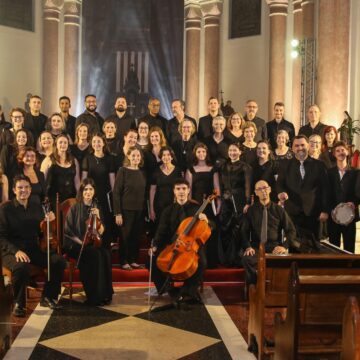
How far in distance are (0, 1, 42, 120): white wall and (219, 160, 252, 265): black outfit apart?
9.74m

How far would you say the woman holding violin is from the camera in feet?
19.6

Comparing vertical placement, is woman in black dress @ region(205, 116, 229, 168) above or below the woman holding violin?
above

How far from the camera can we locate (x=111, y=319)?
216 inches

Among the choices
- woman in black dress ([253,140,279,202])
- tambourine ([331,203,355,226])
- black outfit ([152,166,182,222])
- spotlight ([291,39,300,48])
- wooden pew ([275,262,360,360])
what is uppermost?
spotlight ([291,39,300,48])

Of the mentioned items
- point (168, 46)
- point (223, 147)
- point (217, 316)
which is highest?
point (168, 46)

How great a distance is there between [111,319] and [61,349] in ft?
2.96

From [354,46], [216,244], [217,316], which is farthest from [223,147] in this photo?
[354,46]

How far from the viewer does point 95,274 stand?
5980 millimetres

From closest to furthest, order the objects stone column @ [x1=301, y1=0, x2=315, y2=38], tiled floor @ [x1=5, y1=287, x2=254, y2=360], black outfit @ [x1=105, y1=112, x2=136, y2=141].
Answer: tiled floor @ [x1=5, y1=287, x2=254, y2=360] → black outfit @ [x1=105, y1=112, x2=136, y2=141] → stone column @ [x1=301, y1=0, x2=315, y2=38]

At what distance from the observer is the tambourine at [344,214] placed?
6.57m

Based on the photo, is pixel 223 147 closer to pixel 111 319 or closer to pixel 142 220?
pixel 142 220

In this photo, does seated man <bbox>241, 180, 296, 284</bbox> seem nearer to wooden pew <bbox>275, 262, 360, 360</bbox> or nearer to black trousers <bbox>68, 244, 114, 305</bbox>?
black trousers <bbox>68, 244, 114, 305</bbox>

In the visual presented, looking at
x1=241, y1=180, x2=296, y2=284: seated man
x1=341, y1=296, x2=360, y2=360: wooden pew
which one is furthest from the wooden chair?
x1=341, y1=296, x2=360, y2=360: wooden pew

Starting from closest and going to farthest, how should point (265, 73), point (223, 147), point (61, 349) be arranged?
point (61, 349) < point (223, 147) < point (265, 73)
